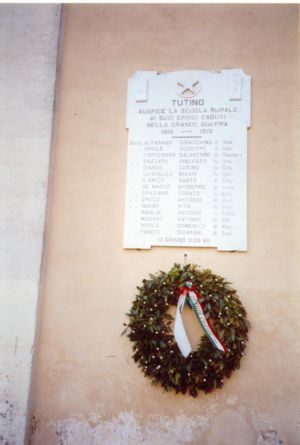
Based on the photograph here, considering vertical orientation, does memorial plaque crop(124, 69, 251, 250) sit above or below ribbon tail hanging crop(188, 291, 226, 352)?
above

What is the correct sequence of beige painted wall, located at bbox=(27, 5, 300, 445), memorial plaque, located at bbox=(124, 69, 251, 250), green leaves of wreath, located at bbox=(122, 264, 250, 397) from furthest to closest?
memorial plaque, located at bbox=(124, 69, 251, 250)
beige painted wall, located at bbox=(27, 5, 300, 445)
green leaves of wreath, located at bbox=(122, 264, 250, 397)

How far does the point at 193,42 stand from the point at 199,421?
3278 millimetres

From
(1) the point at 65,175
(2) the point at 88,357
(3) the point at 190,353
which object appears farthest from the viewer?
(1) the point at 65,175

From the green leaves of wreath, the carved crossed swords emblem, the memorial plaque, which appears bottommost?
the green leaves of wreath

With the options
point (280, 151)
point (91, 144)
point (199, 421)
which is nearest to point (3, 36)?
point (91, 144)

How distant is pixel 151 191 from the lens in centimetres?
445

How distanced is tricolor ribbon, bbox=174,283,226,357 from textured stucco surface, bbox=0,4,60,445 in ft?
3.85

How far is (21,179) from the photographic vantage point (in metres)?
4.48

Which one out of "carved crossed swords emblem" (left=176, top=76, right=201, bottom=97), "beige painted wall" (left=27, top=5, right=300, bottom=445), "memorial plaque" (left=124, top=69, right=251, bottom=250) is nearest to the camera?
"beige painted wall" (left=27, top=5, right=300, bottom=445)

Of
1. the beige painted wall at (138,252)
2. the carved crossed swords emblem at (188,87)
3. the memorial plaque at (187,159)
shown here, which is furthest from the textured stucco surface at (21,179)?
the carved crossed swords emblem at (188,87)

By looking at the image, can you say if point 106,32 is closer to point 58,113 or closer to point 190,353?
point 58,113

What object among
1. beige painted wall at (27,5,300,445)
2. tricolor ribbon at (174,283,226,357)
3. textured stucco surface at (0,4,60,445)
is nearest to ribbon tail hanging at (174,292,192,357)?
tricolor ribbon at (174,283,226,357)

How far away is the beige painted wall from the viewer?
158 inches

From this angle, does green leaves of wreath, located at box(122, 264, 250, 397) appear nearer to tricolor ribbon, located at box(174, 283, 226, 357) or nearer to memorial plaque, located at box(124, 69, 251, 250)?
tricolor ribbon, located at box(174, 283, 226, 357)
